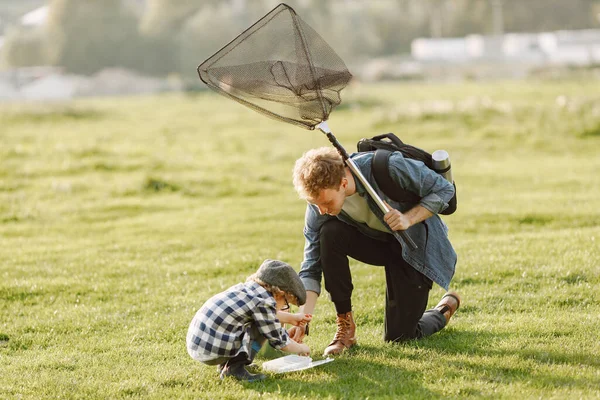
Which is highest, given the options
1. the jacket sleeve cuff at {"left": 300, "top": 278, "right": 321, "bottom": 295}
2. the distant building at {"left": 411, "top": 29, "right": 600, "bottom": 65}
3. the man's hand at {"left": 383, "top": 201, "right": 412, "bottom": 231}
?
the distant building at {"left": 411, "top": 29, "right": 600, "bottom": 65}

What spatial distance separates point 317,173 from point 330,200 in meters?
0.25

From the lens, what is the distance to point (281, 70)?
641cm

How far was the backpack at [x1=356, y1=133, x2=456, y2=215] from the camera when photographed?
6156 millimetres

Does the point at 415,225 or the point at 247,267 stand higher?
the point at 415,225

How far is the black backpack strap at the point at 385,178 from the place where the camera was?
615cm

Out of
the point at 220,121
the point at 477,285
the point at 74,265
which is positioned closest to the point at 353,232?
the point at 477,285

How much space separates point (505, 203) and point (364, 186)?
8.89 m

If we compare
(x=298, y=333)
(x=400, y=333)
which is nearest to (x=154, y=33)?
(x=400, y=333)

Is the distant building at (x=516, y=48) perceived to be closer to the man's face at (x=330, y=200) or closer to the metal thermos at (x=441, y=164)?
the metal thermos at (x=441, y=164)

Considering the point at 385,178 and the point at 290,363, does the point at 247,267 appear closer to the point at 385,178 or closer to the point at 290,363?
the point at 290,363

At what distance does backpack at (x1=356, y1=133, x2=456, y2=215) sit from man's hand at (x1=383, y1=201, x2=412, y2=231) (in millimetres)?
216

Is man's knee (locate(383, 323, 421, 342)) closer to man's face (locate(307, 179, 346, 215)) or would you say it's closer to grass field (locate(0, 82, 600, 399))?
grass field (locate(0, 82, 600, 399))

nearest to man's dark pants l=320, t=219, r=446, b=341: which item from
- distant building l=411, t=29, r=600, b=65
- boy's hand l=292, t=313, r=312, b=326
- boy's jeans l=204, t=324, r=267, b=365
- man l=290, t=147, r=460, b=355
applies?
man l=290, t=147, r=460, b=355

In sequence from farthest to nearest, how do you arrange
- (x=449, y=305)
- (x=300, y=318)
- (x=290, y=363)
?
(x=449, y=305) < (x=290, y=363) < (x=300, y=318)
